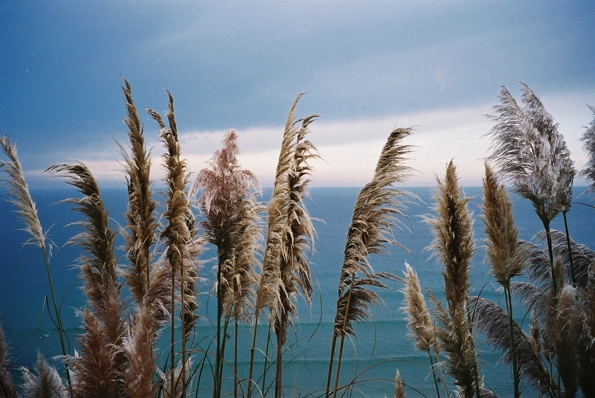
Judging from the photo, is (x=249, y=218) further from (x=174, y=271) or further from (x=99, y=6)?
(x=99, y=6)

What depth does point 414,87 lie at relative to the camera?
20.7 metres

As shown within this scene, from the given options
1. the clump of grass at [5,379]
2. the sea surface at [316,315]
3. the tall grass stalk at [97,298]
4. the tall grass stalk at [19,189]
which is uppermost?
the tall grass stalk at [19,189]

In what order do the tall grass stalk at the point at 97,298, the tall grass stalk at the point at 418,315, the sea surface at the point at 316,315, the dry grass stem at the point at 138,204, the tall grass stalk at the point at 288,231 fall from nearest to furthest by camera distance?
1. the tall grass stalk at the point at 97,298
2. the tall grass stalk at the point at 288,231
3. the dry grass stem at the point at 138,204
4. the tall grass stalk at the point at 418,315
5. the sea surface at the point at 316,315

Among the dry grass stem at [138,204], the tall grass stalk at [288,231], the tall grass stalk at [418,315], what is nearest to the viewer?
the tall grass stalk at [288,231]

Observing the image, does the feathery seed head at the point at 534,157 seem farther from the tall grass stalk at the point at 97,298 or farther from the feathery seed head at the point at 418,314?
the tall grass stalk at the point at 97,298

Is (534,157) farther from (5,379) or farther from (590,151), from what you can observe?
(5,379)

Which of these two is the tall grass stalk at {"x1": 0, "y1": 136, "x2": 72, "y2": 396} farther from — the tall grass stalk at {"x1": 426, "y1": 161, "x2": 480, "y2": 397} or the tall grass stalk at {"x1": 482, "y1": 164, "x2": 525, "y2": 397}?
the tall grass stalk at {"x1": 482, "y1": 164, "x2": 525, "y2": 397}

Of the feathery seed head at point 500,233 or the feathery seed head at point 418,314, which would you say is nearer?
the feathery seed head at point 500,233

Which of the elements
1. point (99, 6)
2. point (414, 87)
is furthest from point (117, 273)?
point (414, 87)

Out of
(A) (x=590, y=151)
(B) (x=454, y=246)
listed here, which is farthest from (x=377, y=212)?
(A) (x=590, y=151)

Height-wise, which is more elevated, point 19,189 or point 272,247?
point 19,189

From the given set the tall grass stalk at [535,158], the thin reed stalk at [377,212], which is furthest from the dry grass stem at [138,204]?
the tall grass stalk at [535,158]

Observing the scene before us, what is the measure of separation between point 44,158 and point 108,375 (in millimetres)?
11024

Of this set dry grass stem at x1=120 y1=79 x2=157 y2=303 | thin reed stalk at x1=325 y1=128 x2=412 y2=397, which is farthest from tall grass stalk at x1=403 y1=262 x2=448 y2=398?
dry grass stem at x1=120 y1=79 x2=157 y2=303
